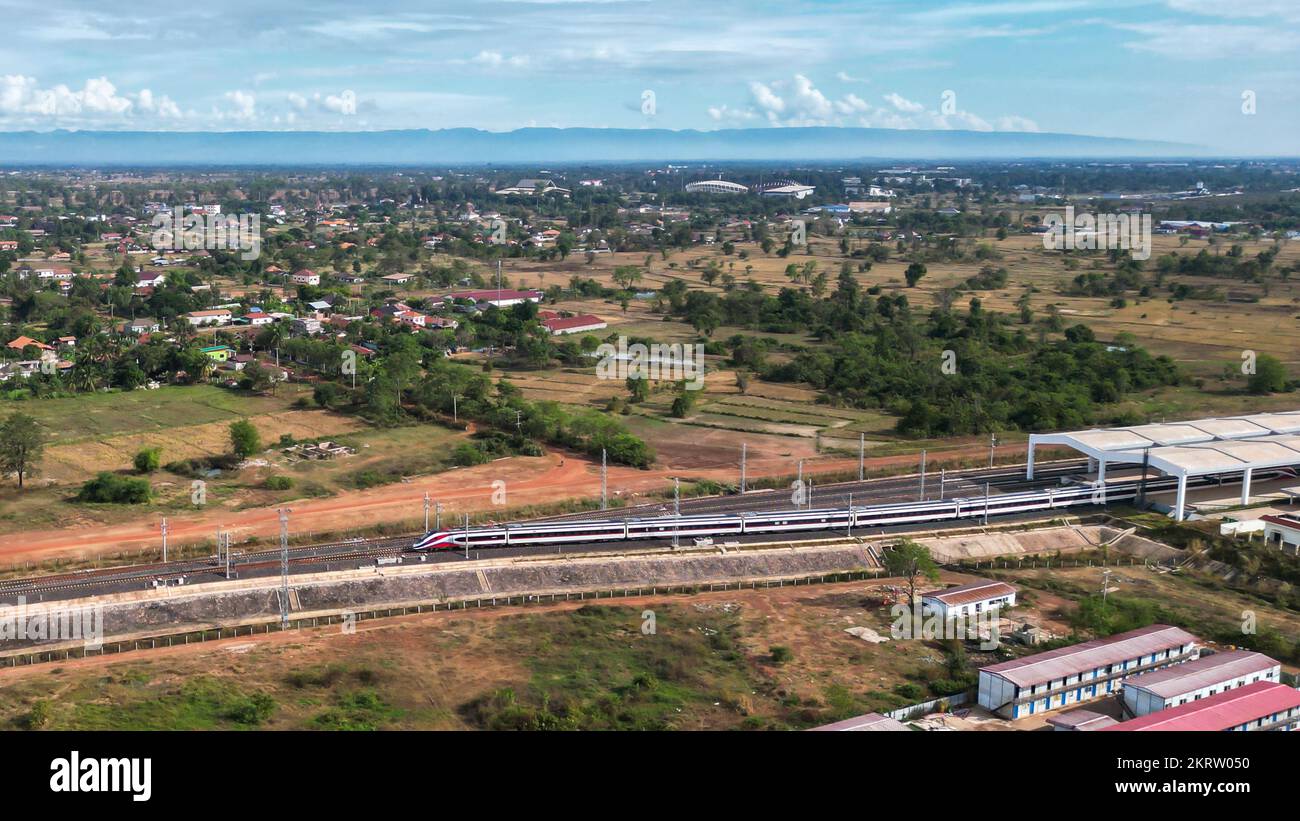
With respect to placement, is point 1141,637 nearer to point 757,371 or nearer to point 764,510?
point 764,510

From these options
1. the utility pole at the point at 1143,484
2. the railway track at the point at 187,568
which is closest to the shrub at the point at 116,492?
the railway track at the point at 187,568

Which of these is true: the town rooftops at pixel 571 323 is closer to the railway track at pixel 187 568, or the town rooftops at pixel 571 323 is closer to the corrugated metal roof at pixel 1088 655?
the railway track at pixel 187 568

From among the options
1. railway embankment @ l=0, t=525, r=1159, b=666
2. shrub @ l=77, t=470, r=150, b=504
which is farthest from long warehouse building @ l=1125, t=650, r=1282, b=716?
shrub @ l=77, t=470, r=150, b=504

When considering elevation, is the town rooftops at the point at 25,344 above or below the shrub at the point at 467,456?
above

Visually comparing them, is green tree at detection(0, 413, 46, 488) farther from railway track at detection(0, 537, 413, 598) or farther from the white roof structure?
the white roof structure

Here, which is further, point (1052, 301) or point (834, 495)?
point (1052, 301)

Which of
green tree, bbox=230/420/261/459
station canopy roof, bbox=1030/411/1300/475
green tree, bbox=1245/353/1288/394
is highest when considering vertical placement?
green tree, bbox=1245/353/1288/394

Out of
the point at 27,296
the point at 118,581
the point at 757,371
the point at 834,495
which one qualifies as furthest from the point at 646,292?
the point at 118,581
